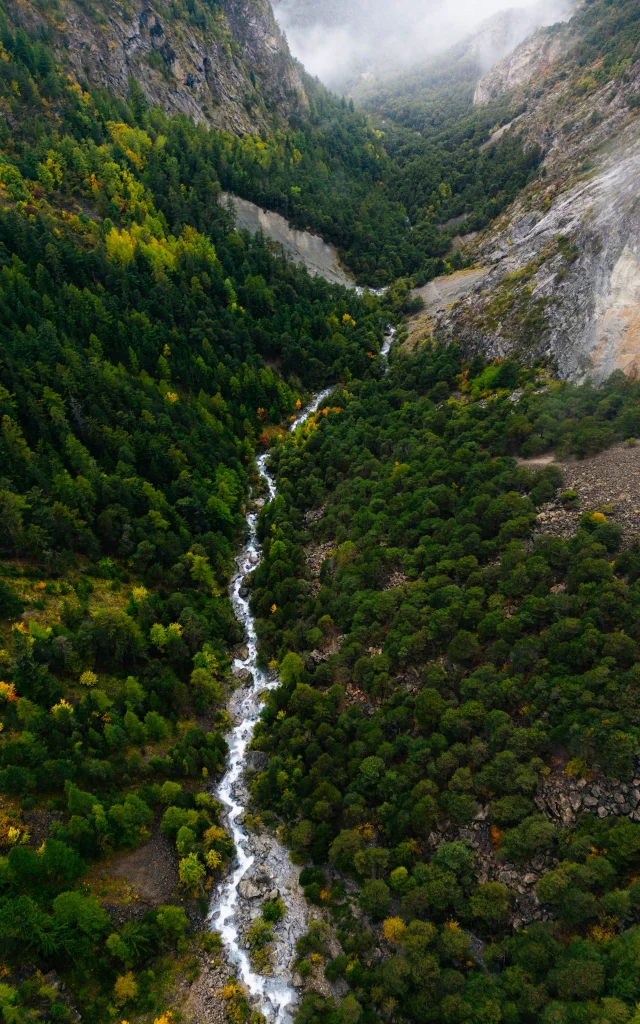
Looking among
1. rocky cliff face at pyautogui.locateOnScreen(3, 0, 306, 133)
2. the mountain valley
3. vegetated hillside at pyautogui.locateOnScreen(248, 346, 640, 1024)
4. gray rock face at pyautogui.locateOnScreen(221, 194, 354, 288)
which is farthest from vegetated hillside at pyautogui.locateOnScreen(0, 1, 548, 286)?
vegetated hillside at pyautogui.locateOnScreen(248, 346, 640, 1024)

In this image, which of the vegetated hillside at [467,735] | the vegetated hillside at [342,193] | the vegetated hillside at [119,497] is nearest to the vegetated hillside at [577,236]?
the vegetated hillside at [467,735]

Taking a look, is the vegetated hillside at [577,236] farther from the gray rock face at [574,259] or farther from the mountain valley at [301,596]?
the mountain valley at [301,596]

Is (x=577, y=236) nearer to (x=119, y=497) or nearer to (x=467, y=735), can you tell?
(x=119, y=497)

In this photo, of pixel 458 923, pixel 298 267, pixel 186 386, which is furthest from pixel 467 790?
pixel 298 267

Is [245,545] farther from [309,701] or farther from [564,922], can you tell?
[564,922]

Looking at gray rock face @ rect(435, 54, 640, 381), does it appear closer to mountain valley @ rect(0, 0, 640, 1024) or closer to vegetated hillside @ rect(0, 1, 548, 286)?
mountain valley @ rect(0, 0, 640, 1024)

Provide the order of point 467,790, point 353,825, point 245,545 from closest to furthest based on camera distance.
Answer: point 467,790 → point 353,825 → point 245,545
